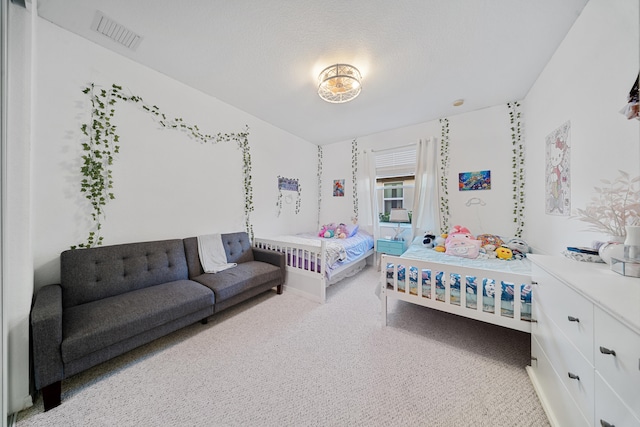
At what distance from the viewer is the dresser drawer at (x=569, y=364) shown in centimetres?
82

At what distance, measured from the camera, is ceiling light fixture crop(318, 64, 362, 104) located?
6.78 ft

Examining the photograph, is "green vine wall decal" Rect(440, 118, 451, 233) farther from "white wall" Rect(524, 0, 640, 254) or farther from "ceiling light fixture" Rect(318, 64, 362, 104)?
"ceiling light fixture" Rect(318, 64, 362, 104)

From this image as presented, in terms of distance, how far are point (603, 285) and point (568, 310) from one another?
0.21m

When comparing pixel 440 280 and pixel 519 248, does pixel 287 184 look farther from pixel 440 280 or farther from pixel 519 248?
pixel 519 248

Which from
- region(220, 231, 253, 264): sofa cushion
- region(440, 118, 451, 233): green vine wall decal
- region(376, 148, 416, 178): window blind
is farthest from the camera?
region(376, 148, 416, 178): window blind

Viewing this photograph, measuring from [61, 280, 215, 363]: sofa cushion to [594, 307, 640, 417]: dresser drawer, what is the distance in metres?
2.42

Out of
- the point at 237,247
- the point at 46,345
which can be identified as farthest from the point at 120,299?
the point at 237,247

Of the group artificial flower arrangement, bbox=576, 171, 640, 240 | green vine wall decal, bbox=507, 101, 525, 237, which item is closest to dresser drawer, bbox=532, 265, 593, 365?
artificial flower arrangement, bbox=576, 171, 640, 240

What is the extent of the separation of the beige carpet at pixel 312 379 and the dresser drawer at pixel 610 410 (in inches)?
23.0

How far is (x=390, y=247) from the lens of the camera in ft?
12.1

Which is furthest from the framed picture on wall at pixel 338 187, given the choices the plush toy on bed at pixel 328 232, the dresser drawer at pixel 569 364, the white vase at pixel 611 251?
the white vase at pixel 611 251

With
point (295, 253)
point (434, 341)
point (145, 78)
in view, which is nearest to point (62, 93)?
point (145, 78)

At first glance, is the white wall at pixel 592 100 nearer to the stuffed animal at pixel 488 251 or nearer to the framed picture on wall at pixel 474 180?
the stuffed animal at pixel 488 251

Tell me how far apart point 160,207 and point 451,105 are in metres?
4.09
